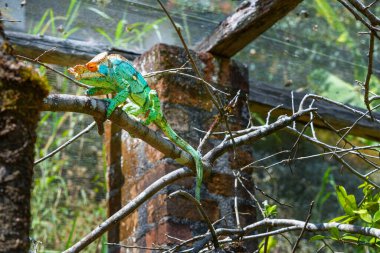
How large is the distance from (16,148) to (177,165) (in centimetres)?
150

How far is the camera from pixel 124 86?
1.73 meters

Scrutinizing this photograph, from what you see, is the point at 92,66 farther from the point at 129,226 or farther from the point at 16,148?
the point at 129,226

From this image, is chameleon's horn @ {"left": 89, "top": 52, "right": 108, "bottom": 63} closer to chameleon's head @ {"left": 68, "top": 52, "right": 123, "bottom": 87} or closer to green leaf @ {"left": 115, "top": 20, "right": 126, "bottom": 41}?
chameleon's head @ {"left": 68, "top": 52, "right": 123, "bottom": 87}

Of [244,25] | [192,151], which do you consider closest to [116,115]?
[192,151]

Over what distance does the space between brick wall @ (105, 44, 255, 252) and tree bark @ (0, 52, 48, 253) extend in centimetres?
A: 140

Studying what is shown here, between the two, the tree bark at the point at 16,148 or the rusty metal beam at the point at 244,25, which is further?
the rusty metal beam at the point at 244,25

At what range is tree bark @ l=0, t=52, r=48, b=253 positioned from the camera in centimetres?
94

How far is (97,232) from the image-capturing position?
5.32 feet

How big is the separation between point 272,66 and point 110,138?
0.79 meters

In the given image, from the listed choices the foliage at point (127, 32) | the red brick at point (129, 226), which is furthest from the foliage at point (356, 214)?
the foliage at point (127, 32)

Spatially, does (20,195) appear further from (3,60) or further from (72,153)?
(72,153)

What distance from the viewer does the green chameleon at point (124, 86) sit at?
1.69 metres

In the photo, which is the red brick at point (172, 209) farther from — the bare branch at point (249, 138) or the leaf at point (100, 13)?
the leaf at point (100, 13)

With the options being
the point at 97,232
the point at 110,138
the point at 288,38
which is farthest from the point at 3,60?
the point at 288,38
